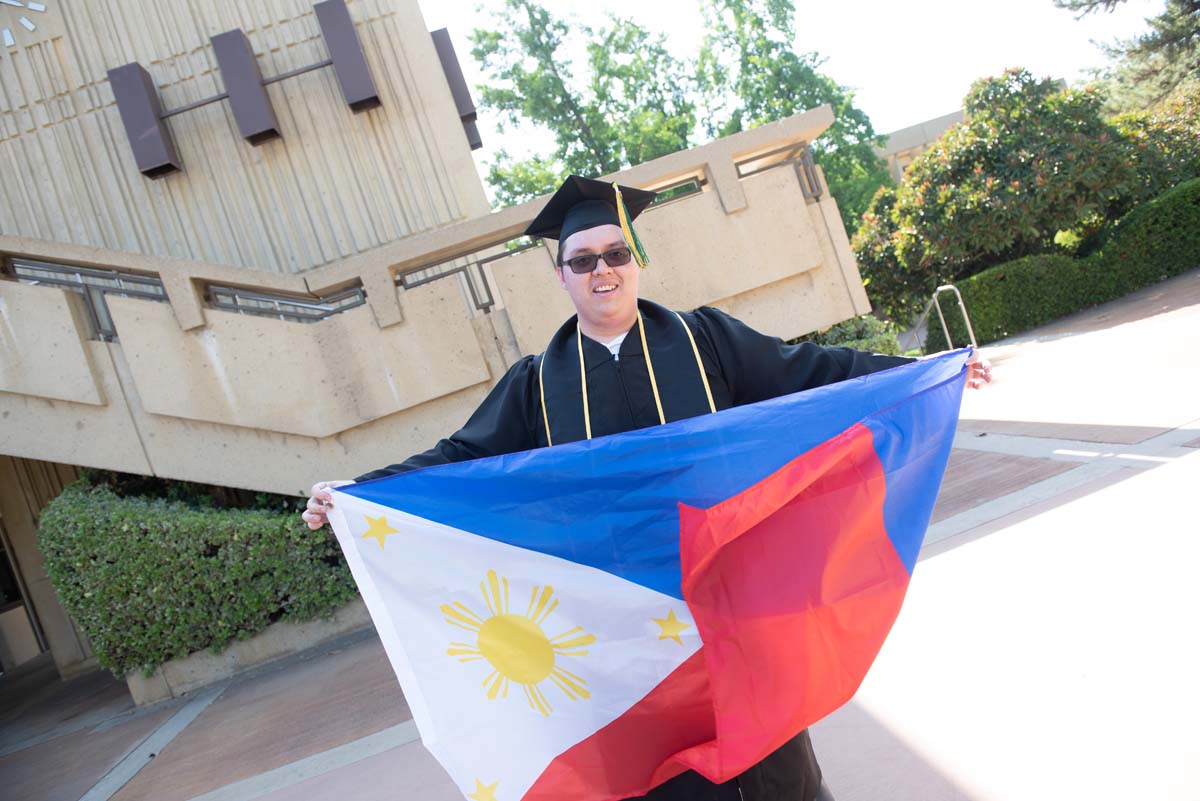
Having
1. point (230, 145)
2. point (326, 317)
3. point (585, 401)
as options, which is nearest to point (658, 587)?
point (585, 401)

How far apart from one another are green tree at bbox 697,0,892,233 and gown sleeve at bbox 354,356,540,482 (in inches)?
1054

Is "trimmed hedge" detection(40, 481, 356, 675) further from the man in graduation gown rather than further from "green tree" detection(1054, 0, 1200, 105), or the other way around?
"green tree" detection(1054, 0, 1200, 105)

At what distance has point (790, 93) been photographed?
2948cm

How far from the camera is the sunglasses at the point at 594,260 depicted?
2.54 metres

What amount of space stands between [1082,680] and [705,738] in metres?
1.69

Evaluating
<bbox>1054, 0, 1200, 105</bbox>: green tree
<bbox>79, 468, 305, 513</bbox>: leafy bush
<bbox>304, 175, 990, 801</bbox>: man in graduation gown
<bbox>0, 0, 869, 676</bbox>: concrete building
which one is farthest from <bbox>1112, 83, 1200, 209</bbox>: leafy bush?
<bbox>304, 175, 990, 801</bbox>: man in graduation gown

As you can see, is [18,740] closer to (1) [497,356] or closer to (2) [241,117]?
(1) [497,356]

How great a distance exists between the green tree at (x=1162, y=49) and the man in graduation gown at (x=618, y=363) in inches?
914

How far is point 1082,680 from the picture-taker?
3.02 meters

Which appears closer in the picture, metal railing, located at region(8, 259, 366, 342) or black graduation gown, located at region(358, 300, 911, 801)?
black graduation gown, located at region(358, 300, 911, 801)

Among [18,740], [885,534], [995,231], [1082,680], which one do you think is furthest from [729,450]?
[995,231]

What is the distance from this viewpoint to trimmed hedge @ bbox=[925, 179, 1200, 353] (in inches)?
621

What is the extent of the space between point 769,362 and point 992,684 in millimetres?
1683

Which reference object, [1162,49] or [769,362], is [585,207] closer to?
[769,362]
